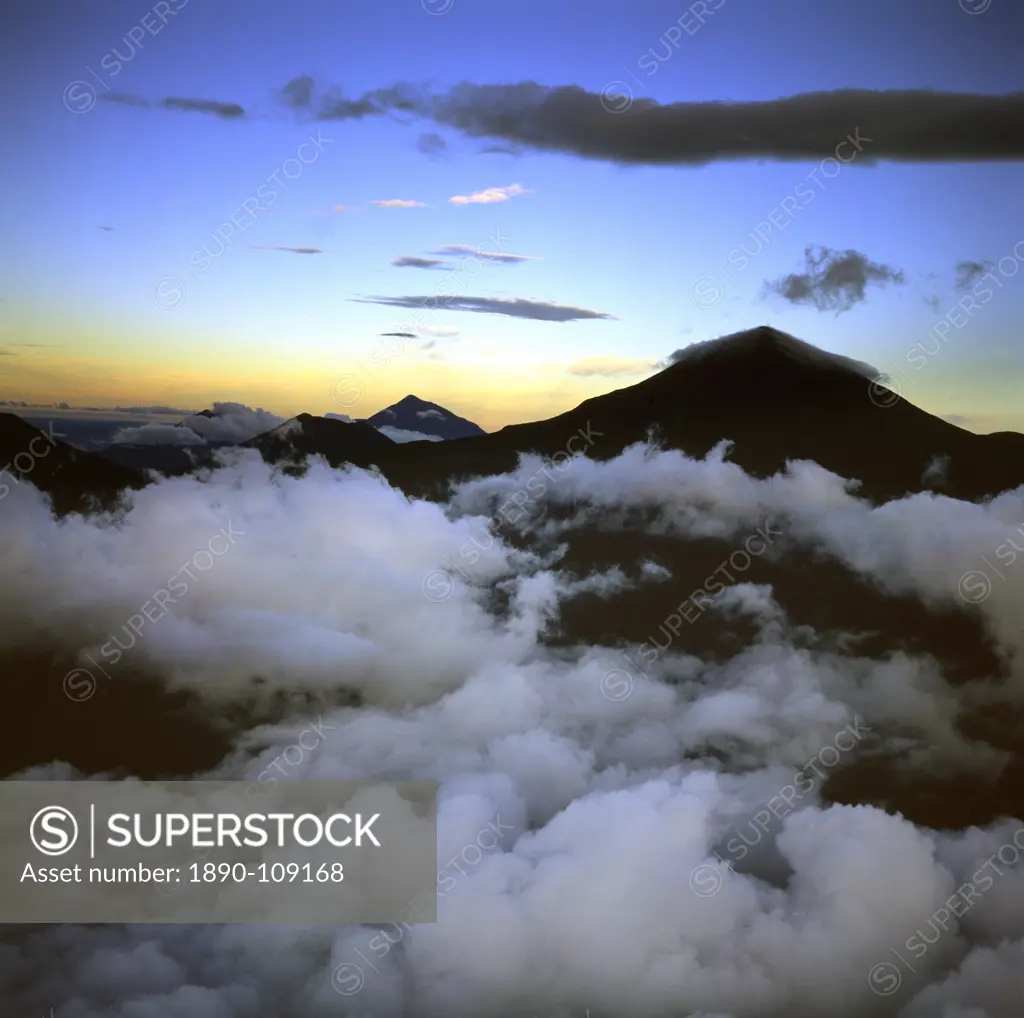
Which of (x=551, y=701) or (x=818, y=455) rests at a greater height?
(x=818, y=455)

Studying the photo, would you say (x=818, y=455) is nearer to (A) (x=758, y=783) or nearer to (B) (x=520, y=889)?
(A) (x=758, y=783)

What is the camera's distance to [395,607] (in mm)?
83938

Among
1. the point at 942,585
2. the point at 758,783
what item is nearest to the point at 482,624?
the point at 758,783

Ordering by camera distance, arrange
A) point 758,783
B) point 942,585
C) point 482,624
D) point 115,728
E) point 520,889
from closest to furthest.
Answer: point 520,889 → point 115,728 → point 758,783 → point 482,624 → point 942,585

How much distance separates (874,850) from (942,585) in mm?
52008

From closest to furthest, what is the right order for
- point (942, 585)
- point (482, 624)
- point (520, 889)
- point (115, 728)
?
point (520, 889)
point (115, 728)
point (482, 624)
point (942, 585)

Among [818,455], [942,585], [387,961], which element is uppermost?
[818,455]

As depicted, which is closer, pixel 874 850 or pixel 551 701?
pixel 874 850

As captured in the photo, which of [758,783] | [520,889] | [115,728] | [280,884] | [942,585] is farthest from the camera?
[942,585]

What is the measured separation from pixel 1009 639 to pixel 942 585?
12.4 metres

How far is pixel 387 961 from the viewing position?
53.3 meters

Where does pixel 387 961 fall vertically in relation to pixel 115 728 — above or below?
below

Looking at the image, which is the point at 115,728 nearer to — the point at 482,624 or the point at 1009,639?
the point at 482,624

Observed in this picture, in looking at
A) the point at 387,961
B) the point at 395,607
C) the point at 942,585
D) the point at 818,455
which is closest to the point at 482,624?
the point at 395,607
